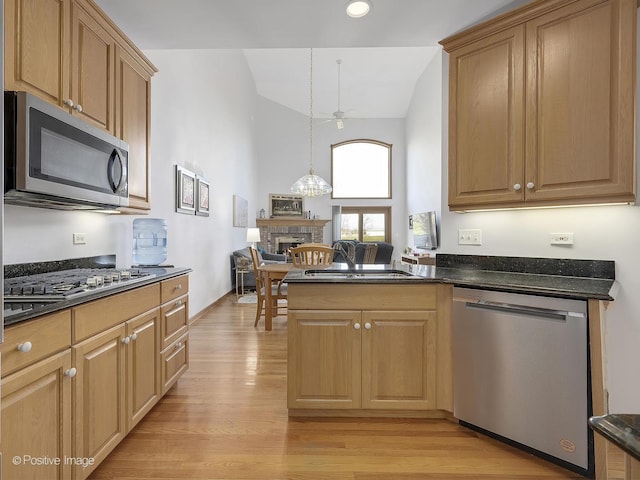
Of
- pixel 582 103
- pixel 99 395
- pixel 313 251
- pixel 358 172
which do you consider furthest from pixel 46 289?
pixel 358 172

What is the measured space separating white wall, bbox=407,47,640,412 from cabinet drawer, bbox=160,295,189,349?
6.85ft

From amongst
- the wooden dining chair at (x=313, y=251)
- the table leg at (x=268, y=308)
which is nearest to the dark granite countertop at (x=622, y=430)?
the wooden dining chair at (x=313, y=251)

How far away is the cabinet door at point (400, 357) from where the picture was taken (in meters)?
2.06

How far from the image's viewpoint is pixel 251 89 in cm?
843

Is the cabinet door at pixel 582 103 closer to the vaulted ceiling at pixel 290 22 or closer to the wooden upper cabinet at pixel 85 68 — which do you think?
the vaulted ceiling at pixel 290 22

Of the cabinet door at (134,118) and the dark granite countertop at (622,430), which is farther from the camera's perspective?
the cabinet door at (134,118)

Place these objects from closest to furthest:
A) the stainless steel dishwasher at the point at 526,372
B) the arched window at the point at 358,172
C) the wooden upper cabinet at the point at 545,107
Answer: the stainless steel dishwasher at the point at 526,372, the wooden upper cabinet at the point at 545,107, the arched window at the point at 358,172

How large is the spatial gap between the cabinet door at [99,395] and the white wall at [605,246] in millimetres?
2262

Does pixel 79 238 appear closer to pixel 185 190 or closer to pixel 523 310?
pixel 185 190

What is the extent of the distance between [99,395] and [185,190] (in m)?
3.05

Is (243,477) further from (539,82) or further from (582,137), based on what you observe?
(539,82)

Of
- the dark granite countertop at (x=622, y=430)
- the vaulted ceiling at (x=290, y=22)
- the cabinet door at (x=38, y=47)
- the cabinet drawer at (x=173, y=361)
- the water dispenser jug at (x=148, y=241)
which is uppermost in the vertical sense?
the vaulted ceiling at (x=290, y=22)

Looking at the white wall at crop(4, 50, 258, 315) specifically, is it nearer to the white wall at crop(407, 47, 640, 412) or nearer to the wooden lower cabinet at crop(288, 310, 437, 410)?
the wooden lower cabinet at crop(288, 310, 437, 410)

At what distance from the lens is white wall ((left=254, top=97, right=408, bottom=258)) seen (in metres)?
9.51
